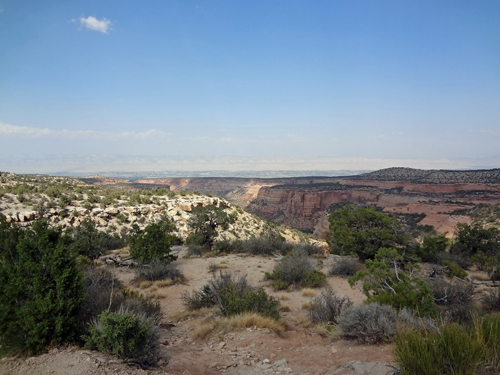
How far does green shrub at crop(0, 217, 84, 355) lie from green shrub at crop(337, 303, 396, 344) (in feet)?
15.8

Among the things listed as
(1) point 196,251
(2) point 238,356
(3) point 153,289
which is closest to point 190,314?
(2) point 238,356

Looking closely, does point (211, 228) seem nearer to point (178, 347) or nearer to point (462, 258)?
point (178, 347)

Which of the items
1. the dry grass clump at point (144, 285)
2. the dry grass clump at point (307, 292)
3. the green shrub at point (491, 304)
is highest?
the green shrub at point (491, 304)

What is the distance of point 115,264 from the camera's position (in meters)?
13.6

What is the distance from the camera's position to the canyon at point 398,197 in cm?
3994

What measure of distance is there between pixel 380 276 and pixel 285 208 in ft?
208

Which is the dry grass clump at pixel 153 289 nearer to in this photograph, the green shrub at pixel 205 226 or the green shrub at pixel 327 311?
the green shrub at pixel 327 311

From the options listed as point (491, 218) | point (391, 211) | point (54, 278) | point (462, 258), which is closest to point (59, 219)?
point (54, 278)

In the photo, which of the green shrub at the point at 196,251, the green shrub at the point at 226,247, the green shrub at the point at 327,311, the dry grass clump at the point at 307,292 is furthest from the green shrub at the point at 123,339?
the green shrub at the point at 226,247

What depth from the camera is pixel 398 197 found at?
169 ft

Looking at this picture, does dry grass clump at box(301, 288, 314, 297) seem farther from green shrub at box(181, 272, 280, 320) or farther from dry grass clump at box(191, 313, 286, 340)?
dry grass clump at box(191, 313, 286, 340)

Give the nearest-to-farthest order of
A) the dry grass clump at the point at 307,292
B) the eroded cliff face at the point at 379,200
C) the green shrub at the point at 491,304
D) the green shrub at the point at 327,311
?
the green shrub at the point at 327,311 → the green shrub at the point at 491,304 → the dry grass clump at the point at 307,292 → the eroded cliff face at the point at 379,200

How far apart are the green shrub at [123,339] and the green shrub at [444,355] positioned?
3.52 metres

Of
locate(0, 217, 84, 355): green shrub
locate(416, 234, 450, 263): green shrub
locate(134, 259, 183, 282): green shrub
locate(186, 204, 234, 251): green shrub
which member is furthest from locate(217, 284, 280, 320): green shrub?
locate(416, 234, 450, 263): green shrub
